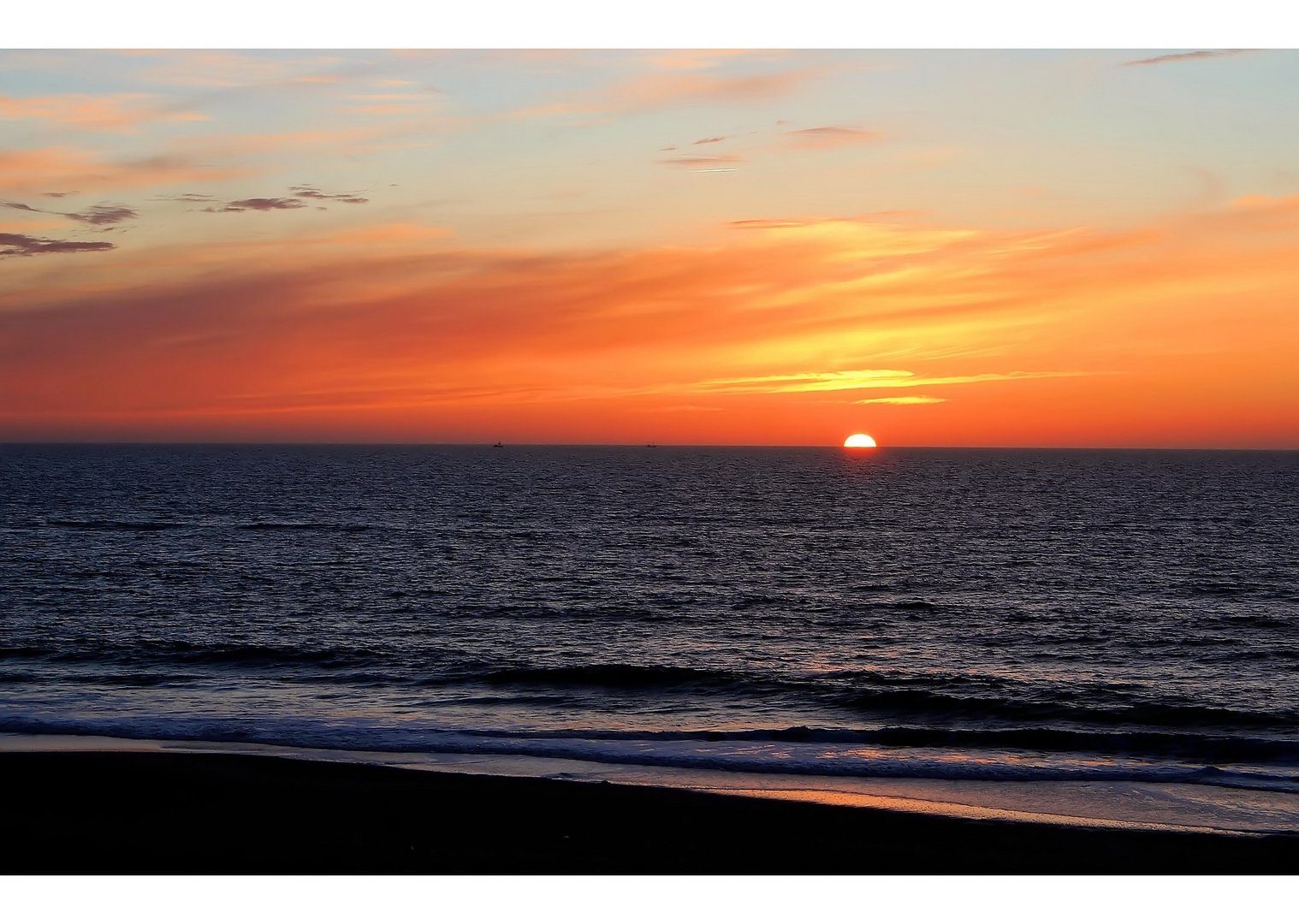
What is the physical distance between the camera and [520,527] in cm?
8856

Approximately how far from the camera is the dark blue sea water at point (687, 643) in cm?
2595

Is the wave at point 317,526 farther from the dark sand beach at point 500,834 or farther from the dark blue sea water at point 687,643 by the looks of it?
the dark sand beach at point 500,834

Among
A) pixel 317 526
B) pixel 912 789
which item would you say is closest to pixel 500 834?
pixel 912 789

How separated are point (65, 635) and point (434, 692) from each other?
17497mm

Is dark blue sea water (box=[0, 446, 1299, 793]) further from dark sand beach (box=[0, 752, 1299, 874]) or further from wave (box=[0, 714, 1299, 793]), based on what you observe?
dark sand beach (box=[0, 752, 1299, 874])

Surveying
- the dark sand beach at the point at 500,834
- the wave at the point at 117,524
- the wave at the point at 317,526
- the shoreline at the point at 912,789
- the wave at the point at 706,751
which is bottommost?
the wave at the point at 317,526

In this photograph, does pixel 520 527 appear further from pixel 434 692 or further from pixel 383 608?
pixel 434 692

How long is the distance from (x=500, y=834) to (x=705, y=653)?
782 inches

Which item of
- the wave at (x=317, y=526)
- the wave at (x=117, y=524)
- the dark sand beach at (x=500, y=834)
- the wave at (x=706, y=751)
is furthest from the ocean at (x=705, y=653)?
the dark sand beach at (x=500, y=834)

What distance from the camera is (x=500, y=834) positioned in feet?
60.5

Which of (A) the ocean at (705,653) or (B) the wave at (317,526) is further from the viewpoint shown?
(B) the wave at (317,526)

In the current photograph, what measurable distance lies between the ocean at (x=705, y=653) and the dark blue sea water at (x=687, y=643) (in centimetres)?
18

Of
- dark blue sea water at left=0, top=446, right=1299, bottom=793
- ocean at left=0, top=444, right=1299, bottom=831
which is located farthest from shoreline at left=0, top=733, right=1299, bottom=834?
dark blue sea water at left=0, top=446, right=1299, bottom=793

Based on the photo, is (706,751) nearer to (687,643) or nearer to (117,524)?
(687,643)
